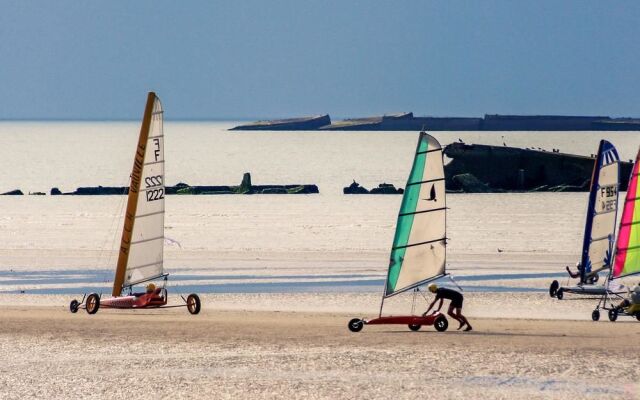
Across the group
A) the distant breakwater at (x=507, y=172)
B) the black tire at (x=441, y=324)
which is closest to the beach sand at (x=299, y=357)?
the black tire at (x=441, y=324)

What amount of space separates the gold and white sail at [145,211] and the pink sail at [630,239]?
38.1 feet

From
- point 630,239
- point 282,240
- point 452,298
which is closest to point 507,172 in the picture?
point 282,240

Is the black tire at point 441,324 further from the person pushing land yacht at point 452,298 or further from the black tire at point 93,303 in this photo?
the black tire at point 93,303

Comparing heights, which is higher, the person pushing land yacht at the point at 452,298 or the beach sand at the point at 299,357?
the person pushing land yacht at the point at 452,298

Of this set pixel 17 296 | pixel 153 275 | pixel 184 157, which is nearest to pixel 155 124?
pixel 153 275

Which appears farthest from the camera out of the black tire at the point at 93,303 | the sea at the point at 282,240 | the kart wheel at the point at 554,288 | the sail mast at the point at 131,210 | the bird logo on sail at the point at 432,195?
the sea at the point at 282,240

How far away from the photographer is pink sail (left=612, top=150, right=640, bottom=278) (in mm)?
32875

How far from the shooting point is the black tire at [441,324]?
1022 inches

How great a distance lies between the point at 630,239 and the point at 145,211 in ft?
40.4

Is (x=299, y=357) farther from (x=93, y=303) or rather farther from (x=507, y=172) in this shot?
(x=507, y=172)

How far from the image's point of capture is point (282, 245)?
1933 inches

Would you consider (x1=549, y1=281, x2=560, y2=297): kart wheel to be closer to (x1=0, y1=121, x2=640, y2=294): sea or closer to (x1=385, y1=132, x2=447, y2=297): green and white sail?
(x1=0, y1=121, x2=640, y2=294): sea

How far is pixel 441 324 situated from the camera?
2606 centimetres

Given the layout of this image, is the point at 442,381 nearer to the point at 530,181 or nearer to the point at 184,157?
the point at 530,181
